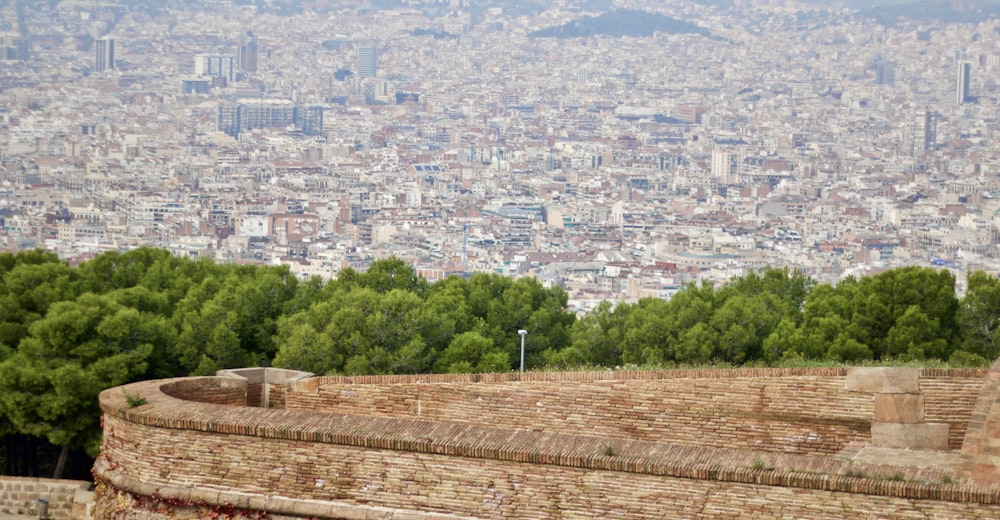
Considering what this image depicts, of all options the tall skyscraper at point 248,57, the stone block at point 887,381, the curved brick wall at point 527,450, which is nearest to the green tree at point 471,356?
the curved brick wall at point 527,450

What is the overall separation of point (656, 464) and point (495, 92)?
360 feet

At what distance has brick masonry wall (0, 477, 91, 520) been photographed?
1110cm

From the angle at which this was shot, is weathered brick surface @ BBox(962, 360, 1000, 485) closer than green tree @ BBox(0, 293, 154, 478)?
Yes

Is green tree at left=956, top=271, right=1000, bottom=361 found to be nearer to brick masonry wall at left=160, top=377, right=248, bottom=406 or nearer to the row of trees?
the row of trees

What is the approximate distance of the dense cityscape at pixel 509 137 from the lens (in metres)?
82.4

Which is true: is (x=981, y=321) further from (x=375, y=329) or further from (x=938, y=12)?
(x=938, y=12)

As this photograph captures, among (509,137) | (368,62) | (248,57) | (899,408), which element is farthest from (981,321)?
(248,57)

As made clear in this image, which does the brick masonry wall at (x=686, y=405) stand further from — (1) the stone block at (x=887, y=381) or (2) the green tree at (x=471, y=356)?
(2) the green tree at (x=471, y=356)

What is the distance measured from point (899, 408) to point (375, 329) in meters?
7.67

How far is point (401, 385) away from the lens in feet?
25.8

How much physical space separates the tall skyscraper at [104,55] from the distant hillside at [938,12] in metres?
59.8

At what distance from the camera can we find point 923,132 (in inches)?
3871

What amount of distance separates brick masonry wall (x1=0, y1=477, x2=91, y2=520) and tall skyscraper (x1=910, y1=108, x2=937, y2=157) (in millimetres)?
92282

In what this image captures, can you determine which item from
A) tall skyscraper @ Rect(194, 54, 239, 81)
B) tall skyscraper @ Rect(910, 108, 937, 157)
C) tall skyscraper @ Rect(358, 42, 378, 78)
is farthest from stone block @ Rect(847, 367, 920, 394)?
tall skyscraper @ Rect(358, 42, 378, 78)
